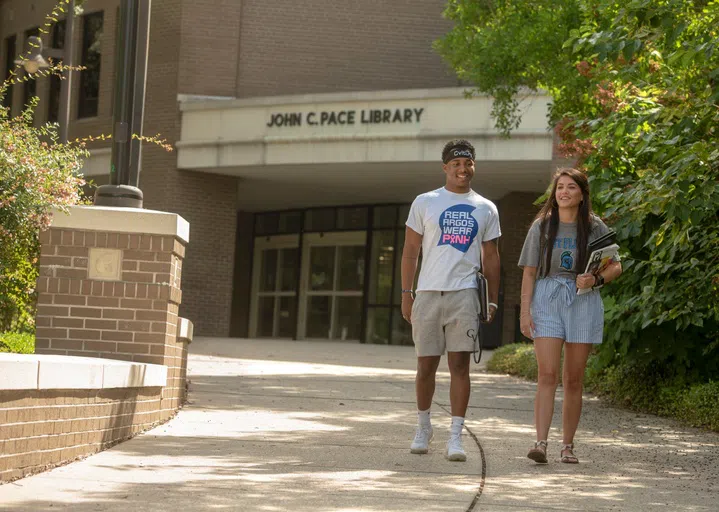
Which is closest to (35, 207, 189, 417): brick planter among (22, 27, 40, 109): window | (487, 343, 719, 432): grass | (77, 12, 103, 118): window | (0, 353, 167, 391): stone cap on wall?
(0, 353, 167, 391): stone cap on wall

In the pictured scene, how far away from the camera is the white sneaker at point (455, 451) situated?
6898 mm

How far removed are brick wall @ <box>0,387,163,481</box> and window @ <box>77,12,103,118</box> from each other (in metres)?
23.3

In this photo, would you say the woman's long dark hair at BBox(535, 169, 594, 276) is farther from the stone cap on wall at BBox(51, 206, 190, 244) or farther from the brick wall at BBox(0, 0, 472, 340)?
the brick wall at BBox(0, 0, 472, 340)

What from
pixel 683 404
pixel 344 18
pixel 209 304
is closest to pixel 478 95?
pixel 344 18

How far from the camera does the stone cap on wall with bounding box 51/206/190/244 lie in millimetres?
7637

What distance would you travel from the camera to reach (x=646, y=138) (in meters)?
8.22

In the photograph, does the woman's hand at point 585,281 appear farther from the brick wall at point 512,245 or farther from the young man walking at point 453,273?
the brick wall at point 512,245

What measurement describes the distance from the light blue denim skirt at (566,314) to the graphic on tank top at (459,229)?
57 cm

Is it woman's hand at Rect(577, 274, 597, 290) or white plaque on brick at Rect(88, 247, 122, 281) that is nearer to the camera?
woman's hand at Rect(577, 274, 597, 290)

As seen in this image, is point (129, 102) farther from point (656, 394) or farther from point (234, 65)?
point (234, 65)

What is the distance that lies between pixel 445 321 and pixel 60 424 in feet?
7.49

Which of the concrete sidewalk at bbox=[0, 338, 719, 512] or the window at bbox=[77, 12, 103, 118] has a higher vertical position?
the window at bbox=[77, 12, 103, 118]

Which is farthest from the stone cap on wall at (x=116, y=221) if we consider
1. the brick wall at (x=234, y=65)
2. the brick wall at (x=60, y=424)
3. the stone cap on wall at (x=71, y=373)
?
the brick wall at (x=234, y=65)

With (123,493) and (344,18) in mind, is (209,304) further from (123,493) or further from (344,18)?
(123,493)
